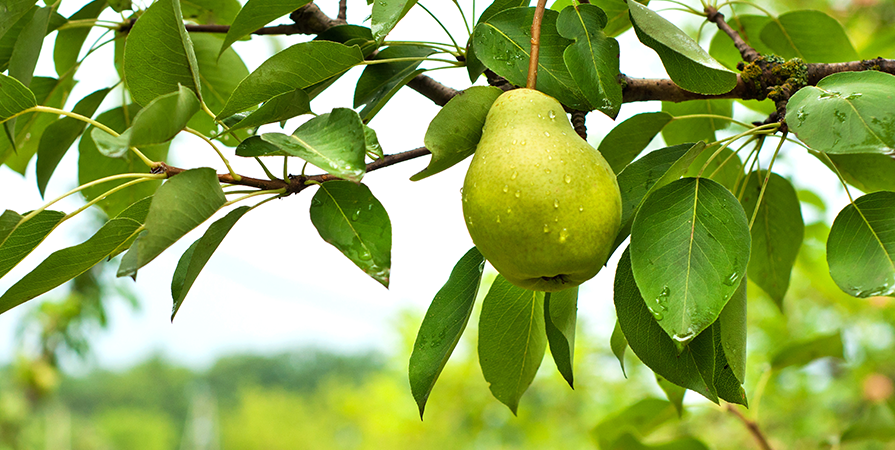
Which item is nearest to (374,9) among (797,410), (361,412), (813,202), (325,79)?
(325,79)

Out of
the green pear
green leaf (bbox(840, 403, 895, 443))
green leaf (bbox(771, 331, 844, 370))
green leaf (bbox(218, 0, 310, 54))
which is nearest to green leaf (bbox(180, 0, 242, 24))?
green leaf (bbox(218, 0, 310, 54))

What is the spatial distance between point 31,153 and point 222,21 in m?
0.37

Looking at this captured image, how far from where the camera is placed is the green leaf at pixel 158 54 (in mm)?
481

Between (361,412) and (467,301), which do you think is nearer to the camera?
(467,301)

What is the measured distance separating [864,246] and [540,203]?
277mm

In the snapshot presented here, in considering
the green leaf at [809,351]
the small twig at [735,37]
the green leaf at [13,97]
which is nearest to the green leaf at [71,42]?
the green leaf at [13,97]

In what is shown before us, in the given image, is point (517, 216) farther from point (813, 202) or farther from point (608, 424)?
point (813, 202)

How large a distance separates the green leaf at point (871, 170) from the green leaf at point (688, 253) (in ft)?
1.06

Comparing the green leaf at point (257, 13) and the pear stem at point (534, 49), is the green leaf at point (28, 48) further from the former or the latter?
the pear stem at point (534, 49)

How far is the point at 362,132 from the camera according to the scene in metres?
0.40

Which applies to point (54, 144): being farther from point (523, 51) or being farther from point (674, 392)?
point (674, 392)

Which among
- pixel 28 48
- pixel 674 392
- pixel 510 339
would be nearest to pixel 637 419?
pixel 674 392

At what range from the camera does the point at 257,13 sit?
0.52 meters

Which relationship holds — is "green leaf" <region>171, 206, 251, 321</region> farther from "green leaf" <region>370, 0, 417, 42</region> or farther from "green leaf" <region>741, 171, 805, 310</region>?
"green leaf" <region>741, 171, 805, 310</region>
